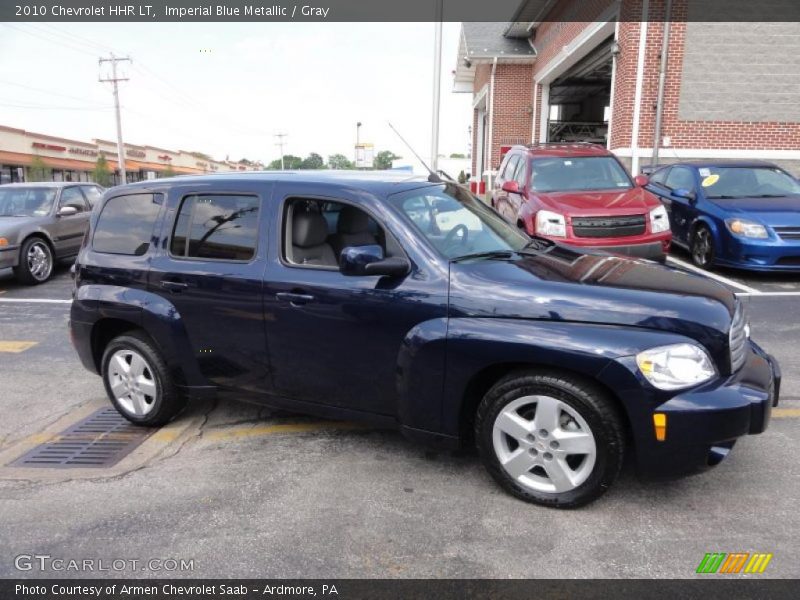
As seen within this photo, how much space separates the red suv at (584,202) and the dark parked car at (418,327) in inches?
139

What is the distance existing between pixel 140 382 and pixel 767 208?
8.24 m

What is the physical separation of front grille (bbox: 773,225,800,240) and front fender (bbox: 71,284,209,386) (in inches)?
302

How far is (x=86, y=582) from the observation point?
2.63 meters

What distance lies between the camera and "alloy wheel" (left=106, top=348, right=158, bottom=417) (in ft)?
13.8

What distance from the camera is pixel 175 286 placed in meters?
3.89

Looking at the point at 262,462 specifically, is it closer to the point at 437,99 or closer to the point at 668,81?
the point at 668,81

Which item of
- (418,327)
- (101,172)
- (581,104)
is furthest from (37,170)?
(418,327)

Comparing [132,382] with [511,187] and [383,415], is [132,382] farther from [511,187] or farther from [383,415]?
[511,187]

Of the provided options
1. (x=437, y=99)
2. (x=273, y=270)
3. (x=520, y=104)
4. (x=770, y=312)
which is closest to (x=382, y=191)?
(x=273, y=270)

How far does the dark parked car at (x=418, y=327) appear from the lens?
2.81m

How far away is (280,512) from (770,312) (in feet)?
20.2

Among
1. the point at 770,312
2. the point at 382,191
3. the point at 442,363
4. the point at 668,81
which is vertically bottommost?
the point at 770,312

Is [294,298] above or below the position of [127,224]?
below

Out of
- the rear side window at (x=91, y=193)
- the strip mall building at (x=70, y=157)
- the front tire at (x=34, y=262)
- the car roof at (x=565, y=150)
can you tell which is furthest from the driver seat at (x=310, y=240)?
the strip mall building at (x=70, y=157)
